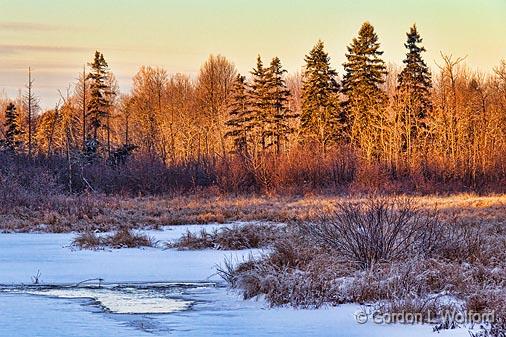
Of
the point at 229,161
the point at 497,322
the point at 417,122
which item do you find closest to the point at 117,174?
the point at 229,161

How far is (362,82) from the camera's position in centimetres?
5775

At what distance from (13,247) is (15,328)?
1066 cm

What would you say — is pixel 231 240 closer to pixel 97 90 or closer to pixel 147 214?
pixel 147 214

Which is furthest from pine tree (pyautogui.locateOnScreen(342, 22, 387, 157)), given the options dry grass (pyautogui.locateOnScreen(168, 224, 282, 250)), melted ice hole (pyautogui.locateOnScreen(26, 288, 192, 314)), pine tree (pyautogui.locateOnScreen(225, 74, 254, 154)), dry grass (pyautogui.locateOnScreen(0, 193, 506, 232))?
melted ice hole (pyautogui.locateOnScreen(26, 288, 192, 314))

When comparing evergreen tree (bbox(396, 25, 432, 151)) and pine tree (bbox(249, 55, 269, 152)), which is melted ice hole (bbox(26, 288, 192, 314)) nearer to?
evergreen tree (bbox(396, 25, 432, 151))

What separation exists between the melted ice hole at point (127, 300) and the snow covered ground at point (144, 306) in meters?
0.01

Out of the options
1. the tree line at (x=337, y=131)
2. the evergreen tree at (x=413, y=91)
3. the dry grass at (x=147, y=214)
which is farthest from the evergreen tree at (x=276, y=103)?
the dry grass at (x=147, y=214)

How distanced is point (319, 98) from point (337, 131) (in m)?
2.95

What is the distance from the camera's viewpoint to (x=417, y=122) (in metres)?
53.5

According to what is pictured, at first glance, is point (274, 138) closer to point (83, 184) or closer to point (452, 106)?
point (452, 106)

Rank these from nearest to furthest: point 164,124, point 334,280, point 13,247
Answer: point 334,280
point 13,247
point 164,124

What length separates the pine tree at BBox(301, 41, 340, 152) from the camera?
58.0 m

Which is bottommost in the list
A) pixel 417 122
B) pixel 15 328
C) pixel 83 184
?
pixel 15 328

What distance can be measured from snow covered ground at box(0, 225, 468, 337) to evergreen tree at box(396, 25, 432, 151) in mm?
38058
